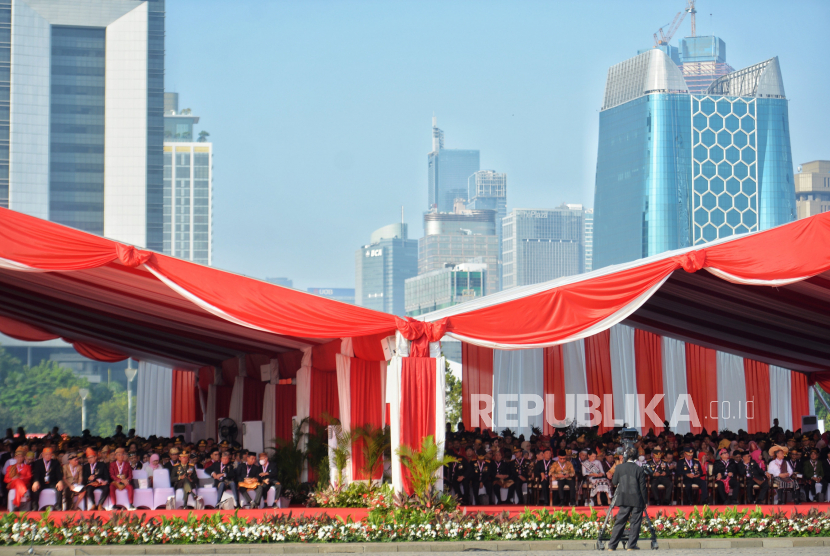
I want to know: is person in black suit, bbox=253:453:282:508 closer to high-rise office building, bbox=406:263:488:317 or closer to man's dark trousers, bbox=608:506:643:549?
man's dark trousers, bbox=608:506:643:549

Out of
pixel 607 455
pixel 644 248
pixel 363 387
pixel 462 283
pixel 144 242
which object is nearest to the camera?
pixel 363 387

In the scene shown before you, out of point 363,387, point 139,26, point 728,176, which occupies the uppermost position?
point 139,26

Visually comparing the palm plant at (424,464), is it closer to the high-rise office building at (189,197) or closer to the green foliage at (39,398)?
the green foliage at (39,398)

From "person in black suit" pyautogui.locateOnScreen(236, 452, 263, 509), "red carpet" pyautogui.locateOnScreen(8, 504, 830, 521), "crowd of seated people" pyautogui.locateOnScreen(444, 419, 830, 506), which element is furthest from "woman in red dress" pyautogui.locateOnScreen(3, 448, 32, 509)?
"crowd of seated people" pyautogui.locateOnScreen(444, 419, 830, 506)

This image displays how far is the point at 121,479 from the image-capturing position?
1227cm

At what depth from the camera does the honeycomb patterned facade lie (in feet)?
407

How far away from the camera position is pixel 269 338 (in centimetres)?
1441

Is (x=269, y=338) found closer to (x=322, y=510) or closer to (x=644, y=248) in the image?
(x=322, y=510)

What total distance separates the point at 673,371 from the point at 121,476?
1350 centimetres

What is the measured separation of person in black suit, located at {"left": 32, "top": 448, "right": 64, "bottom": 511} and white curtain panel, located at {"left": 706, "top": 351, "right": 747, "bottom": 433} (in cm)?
1510

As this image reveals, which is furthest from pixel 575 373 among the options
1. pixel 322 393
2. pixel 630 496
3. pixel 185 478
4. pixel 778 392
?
pixel 630 496

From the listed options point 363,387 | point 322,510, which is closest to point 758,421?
point 363,387

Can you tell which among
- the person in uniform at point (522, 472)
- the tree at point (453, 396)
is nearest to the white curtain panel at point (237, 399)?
the person in uniform at point (522, 472)

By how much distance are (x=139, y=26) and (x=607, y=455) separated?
3653 inches
